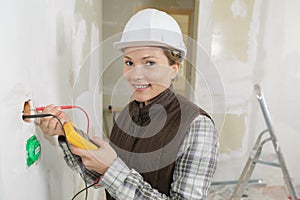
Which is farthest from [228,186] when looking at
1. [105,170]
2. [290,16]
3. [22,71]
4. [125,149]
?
[22,71]

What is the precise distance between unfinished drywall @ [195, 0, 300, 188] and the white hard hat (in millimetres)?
1644

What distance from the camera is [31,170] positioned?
26.0 inches

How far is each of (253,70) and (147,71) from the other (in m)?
1.95

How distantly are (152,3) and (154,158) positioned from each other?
2920mm

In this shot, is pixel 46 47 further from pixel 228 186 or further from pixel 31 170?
pixel 228 186

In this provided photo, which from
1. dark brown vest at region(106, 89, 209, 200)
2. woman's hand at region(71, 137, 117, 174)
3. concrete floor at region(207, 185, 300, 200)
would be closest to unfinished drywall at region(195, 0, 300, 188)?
concrete floor at region(207, 185, 300, 200)

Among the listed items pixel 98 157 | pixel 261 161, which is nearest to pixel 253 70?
pixel 261 161

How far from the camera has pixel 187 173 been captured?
735 mm

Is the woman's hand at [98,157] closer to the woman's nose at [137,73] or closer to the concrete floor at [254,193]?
the woman's nose at [137,73]

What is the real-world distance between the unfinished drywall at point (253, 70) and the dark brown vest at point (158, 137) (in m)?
1.64

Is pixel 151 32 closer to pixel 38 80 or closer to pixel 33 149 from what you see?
pixel 38 80

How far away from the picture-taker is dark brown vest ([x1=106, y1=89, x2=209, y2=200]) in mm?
774

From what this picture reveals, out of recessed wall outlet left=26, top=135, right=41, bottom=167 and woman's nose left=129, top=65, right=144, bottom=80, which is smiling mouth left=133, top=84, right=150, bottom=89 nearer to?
woman's nose left=129, top=65, right=144, bottom=80

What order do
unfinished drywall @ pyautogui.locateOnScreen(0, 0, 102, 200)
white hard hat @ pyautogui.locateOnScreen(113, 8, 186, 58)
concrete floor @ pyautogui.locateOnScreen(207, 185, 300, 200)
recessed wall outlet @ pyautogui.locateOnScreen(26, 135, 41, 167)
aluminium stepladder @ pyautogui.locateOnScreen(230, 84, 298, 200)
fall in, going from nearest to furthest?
1. unfinished drywall @ pyautogui.locateOnScreen(0, 0, 102, 200)
2. recessed wall outlet @ pyautogui.locateOnScreen(26, 135, 41, 167)
3. white hard hat @ pyautogui.locateOnScreen(113, 8, 186, 58)
4. aluminium stepladder @ pyautogui.locateOnScreen(230, 84, 298, 200)
5. concrete floor @ pyautogui.locateOnScreen(207, 185, 300, 200)
